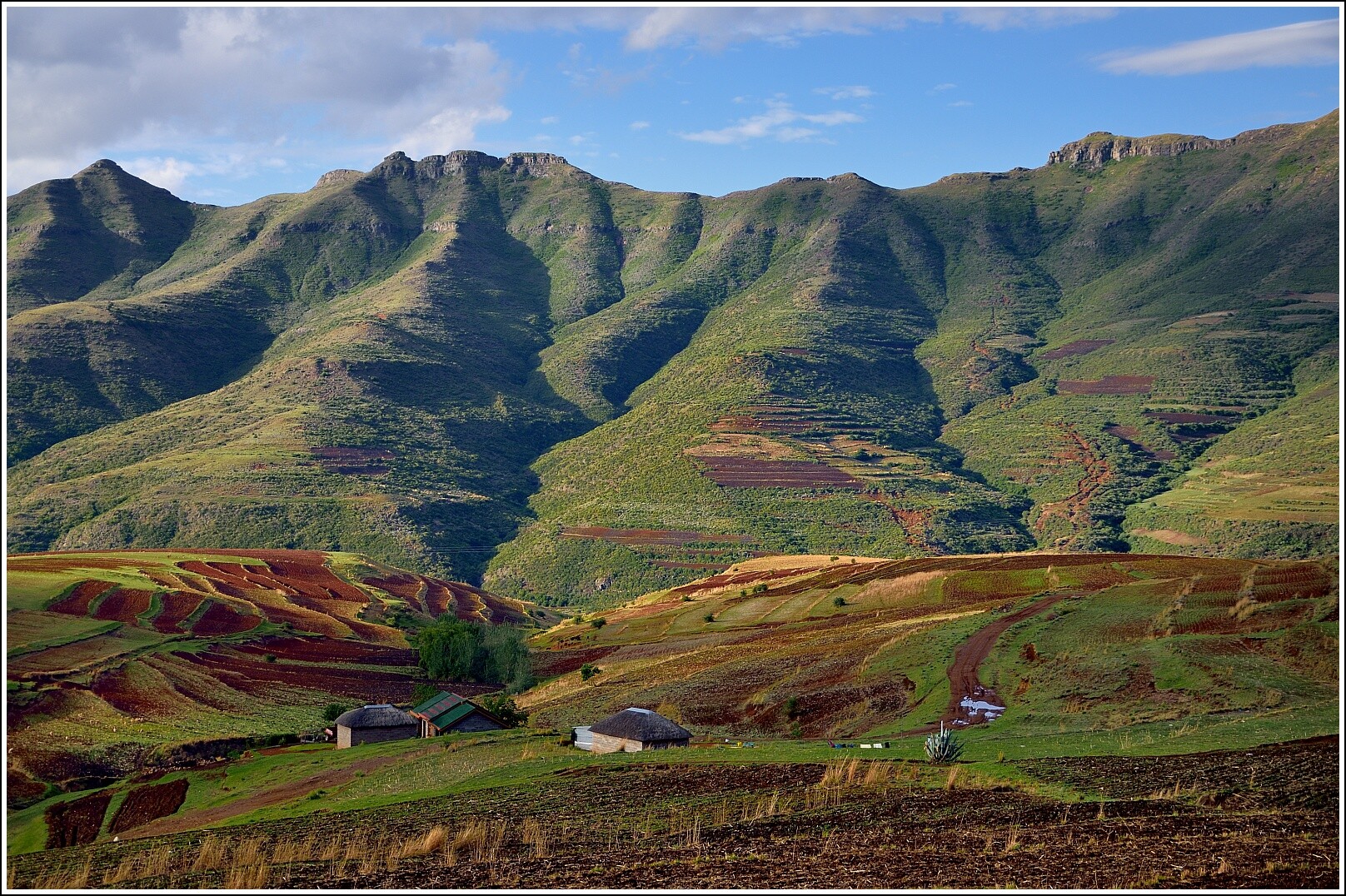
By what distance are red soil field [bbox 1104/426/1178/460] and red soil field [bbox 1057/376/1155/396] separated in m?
10.6

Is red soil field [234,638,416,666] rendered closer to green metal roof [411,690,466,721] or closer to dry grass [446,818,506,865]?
green metal roof [411,690,466,721]

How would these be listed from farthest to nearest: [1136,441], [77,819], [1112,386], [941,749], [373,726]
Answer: [1112,386]
[1136,441]
[373,726]
[77,819]
[941,749]

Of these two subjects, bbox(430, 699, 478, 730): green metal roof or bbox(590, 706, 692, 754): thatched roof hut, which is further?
bbox(430, 699, 478, 730): green metal roof

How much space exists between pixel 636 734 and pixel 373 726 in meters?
16.4

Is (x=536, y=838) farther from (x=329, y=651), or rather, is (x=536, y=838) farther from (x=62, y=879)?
(x=329, y=651)

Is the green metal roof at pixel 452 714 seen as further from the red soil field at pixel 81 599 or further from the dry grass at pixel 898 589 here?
the red soil field at pixel 81 599

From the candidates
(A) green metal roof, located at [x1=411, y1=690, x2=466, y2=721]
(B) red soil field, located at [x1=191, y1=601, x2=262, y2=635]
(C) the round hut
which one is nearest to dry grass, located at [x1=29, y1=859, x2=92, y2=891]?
(C) the round hut

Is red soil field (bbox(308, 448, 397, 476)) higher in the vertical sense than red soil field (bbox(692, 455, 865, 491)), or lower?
higher

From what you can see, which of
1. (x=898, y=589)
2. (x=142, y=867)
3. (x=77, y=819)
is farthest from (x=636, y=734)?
(x=898, y=589)

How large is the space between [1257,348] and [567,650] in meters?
136

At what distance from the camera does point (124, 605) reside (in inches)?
3056

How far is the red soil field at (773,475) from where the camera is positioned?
500ft

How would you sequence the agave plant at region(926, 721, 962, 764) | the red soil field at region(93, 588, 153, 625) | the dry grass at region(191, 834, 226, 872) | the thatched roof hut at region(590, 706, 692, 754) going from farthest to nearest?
the red soil field at region(93, 588, 153, 625) → the thatched roof hut at region(590, 706, 692, 754) → the agave plant at region(926, 721, 962, 764) → the dry grass at region(191, 834, 226, 872)

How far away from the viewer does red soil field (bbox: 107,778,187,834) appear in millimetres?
38666
